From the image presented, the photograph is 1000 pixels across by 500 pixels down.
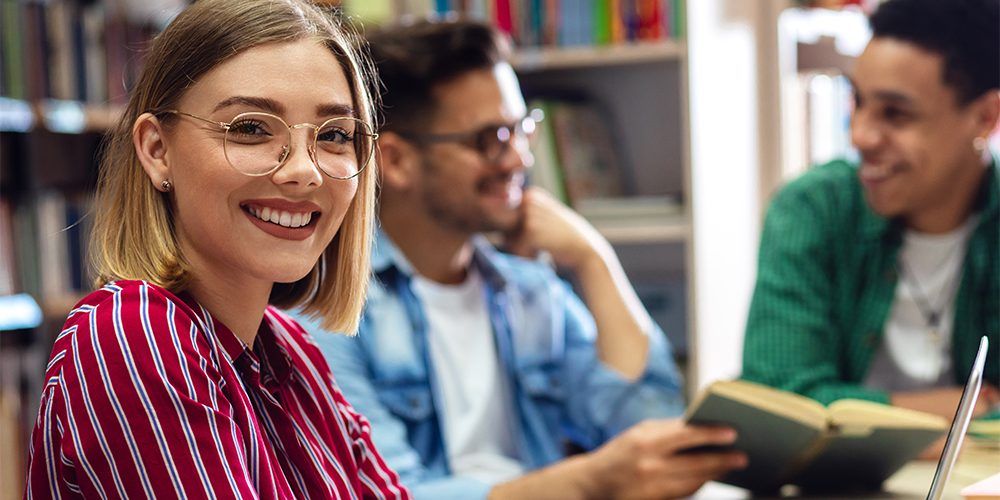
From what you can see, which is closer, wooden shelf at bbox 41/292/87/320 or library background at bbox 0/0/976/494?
library background at bbox 0/0/976/494

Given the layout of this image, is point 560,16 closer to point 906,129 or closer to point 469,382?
point 906,129

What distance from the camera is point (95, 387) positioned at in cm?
72

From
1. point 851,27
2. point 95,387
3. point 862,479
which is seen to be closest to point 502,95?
point 862,479

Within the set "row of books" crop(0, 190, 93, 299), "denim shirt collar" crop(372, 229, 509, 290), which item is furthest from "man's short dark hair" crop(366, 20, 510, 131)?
"row of books" crop(0, 190, 93, 299)

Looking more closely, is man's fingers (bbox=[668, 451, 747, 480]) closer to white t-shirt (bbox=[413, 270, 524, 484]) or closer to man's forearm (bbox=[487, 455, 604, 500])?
man's forearm (bbox=[487, 455, 604, 500])

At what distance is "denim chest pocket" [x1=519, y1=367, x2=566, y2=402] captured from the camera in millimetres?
1784

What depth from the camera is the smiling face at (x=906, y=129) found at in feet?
6.08

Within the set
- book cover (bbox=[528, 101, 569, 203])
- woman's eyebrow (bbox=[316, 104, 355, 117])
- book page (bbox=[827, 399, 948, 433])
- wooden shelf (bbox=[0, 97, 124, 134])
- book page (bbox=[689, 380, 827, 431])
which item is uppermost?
wooden shelf (bbox=[0, 97, 124, 134])

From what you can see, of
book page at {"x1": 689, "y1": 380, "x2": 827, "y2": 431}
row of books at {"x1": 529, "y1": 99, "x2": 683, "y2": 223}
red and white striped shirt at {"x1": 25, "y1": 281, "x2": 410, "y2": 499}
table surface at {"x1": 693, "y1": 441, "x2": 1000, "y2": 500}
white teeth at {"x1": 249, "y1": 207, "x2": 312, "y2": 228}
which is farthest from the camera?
row of books at {"x1": 529, "y1": 99, "x2": 683, "y2": 223}

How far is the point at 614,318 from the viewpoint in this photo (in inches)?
74.6

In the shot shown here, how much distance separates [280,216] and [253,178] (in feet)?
0.12

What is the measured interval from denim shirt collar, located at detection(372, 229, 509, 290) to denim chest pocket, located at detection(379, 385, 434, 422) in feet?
0.60

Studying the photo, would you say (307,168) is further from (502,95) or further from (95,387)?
(502,95)

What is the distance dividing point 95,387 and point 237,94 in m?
0.22
